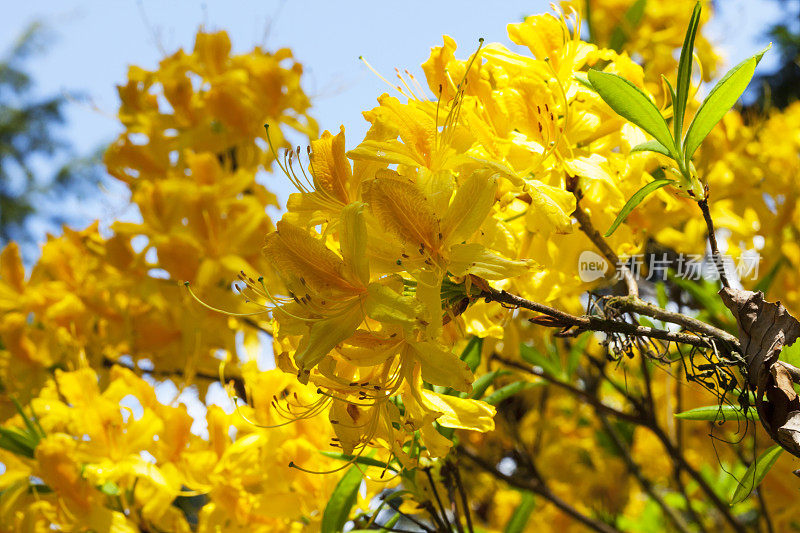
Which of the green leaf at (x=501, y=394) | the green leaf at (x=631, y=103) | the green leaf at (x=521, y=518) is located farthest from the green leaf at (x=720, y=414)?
the green leaf at (x=521, y=518)

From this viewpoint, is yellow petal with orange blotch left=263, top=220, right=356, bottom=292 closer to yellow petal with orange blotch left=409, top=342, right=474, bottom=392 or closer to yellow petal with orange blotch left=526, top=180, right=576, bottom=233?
yellow petal with orange blotch left=409, top=342, right=474, bottom=392

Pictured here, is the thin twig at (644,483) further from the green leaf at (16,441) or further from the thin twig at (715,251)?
the green leaf at (16,441)

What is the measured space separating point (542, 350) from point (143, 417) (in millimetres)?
1394

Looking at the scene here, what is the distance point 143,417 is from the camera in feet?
6.39

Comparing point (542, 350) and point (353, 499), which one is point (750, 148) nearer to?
point (542, 350)

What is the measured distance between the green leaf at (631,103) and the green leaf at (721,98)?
0.03 meters

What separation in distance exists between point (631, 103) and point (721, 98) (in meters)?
0.13

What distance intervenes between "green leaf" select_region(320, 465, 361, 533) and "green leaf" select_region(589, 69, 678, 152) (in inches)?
35.1

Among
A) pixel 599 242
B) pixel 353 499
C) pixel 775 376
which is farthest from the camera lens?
pixel 353 499

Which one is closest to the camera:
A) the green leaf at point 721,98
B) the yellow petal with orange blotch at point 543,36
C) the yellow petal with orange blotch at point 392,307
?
the yellow petal with orange blotch at point 392,307

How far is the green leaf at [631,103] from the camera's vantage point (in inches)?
43.5

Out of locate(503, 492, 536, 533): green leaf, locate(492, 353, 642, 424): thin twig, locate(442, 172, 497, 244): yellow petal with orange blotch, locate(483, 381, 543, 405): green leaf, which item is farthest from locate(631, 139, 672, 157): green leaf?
locate(503, 492, 536, 533): green leaf

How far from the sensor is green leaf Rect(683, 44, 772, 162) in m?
1.06

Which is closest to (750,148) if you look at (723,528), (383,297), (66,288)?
(723,528)
